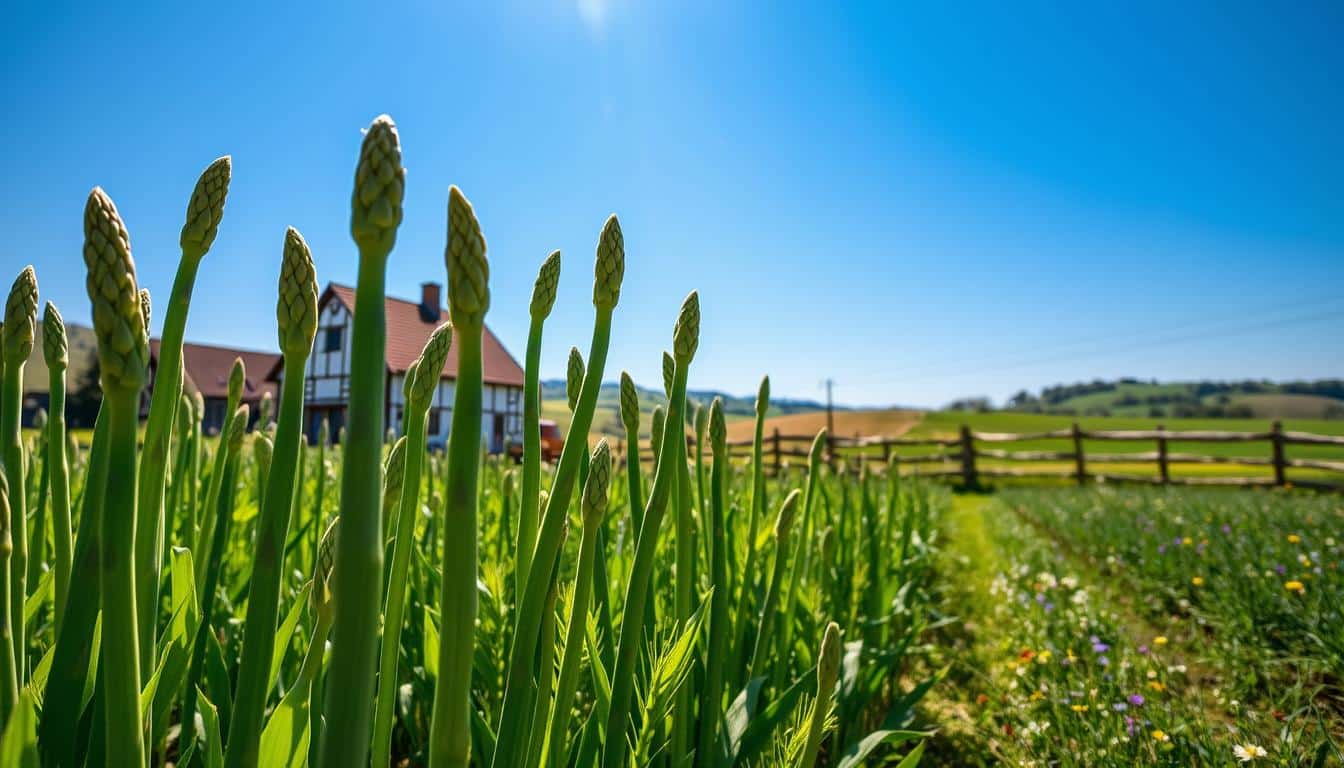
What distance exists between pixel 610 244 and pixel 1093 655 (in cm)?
273

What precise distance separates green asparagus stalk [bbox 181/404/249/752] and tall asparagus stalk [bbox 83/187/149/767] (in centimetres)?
53

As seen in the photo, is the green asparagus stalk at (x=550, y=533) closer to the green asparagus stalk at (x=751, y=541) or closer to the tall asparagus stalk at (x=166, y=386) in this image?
the tall asparagus stalk at (x=166, y=386)

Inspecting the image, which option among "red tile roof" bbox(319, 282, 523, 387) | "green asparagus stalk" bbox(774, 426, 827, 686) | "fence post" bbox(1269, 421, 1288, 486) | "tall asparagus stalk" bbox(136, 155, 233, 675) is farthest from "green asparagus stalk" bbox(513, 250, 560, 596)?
"red tile roof" bbox(319, 282, 523, 387)

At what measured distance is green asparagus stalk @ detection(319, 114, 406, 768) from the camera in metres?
0.43

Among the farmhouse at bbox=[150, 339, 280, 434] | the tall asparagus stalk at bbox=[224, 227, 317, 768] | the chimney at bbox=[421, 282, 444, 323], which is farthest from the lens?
the farmhouse at bbox=[150, 339, 280, 434]

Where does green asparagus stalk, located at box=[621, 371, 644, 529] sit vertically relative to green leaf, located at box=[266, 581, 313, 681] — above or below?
above

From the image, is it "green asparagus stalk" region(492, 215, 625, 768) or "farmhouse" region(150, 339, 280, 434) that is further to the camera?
"farmhouse" region(150, 339, 280, 434)

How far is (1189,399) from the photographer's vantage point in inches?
3388

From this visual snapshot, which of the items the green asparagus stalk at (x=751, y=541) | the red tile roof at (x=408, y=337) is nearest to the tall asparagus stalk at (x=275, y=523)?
the green asparagus stalk at (x=751, y=541)

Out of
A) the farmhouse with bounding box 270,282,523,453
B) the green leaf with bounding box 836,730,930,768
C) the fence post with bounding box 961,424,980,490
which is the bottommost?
the fence post with bounding box 961,424,980,490

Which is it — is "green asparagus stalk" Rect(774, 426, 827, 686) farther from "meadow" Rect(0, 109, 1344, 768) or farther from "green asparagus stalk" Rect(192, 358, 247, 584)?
"green asparagus stalk" Rect(192, 358, 247, 584)

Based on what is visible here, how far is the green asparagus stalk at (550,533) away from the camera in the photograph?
69 cm

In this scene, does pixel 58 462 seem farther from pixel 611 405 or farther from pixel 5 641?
pixel 611 405

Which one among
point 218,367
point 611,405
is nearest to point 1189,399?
point 611,405
